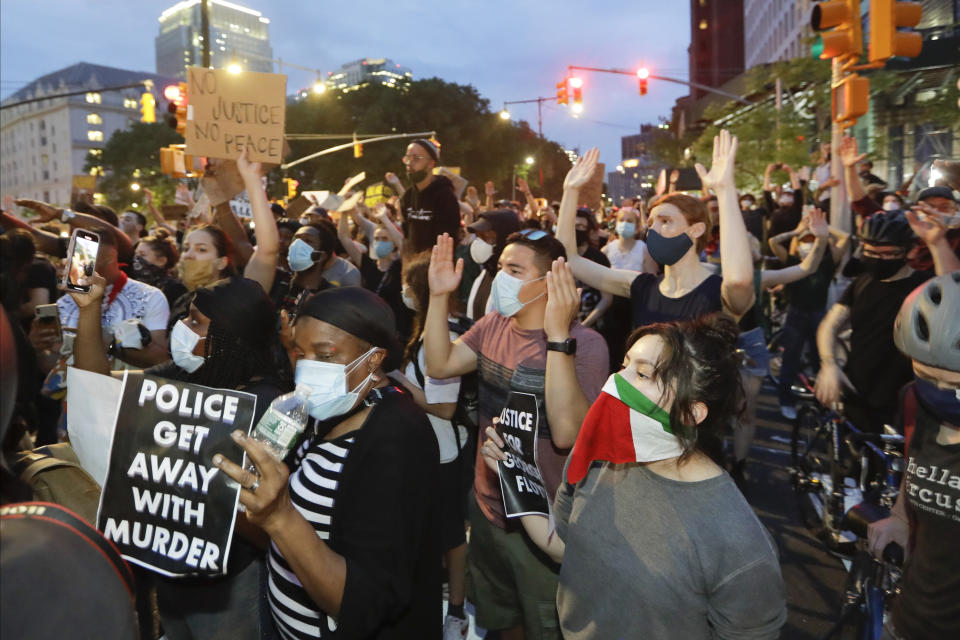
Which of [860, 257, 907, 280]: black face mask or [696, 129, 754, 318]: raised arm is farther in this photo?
[860, 257, 907, 280]: black face mask

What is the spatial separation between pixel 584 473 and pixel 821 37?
8.39m

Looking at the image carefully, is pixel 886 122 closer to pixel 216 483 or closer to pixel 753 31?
pixel 216 483

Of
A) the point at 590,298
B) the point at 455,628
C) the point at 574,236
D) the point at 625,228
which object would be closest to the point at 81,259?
the point at 574,236

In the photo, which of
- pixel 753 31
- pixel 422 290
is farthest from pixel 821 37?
pixel 753 31

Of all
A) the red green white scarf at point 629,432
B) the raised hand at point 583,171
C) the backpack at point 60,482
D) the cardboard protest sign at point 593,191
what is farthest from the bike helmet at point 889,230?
the backpack at point 60,482

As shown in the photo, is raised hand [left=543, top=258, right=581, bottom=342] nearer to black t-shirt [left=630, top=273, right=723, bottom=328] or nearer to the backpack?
black t-shirt [left=630, top=273, right=723, bottom=328]

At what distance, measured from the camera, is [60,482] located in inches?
88.9

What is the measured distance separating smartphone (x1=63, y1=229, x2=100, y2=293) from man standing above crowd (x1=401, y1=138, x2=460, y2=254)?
393 centimetres

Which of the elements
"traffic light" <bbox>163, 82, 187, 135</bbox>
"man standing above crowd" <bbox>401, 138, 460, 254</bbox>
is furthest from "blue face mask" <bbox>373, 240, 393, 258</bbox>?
"traffic light" <bbox>163, 82, 187, 135</bbox>

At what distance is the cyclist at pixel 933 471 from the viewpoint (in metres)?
2.39

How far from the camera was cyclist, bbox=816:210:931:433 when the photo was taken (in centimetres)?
432

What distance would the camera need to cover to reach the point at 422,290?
185 inches

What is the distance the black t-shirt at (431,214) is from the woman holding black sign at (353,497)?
15.0ft

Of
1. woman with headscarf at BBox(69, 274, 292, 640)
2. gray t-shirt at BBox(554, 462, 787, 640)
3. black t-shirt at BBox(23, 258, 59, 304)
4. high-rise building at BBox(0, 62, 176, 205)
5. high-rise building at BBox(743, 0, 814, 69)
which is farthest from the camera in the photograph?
high-rise building at BBox(0, 62, 176, 205)
